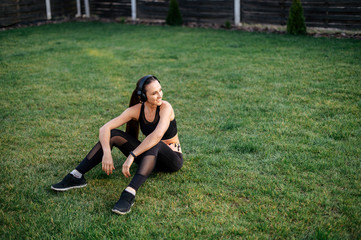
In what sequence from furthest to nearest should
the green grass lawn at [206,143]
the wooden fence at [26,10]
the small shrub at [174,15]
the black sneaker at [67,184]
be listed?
the small shrub at [174,15] < the wooden fence at [26,10] < the black sneaker at [67,184] < the green grass lawn at [206,143]

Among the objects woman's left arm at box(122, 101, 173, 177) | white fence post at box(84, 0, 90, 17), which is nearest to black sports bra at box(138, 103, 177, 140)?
woman's left arm at box(122, 101, 173, 177)

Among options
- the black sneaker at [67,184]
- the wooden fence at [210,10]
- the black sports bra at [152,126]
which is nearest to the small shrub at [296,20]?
the wooden fence at [210,10]

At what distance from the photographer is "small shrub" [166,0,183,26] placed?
15391mm

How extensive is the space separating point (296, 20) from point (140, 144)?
999 cm

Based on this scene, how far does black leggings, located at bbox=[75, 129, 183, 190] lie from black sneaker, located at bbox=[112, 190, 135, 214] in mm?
98

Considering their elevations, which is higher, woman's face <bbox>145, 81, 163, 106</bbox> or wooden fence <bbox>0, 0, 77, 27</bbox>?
wooden fence <bbox>0, 0, 77, 27</bbox>

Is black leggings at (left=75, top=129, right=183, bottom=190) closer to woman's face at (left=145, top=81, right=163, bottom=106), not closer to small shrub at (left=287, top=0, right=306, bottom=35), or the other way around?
woman's face at (left=145, top=81, right=163, bottom=106)

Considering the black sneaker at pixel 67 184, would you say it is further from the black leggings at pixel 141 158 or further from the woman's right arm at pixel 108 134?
the woman's right arm at pixel 108 134

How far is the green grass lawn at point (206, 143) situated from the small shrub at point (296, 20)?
6.36 feet

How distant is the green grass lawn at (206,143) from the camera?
3.14m

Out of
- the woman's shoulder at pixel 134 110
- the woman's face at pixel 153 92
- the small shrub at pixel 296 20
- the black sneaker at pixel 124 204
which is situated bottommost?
the black sneaker at pixel 124 204

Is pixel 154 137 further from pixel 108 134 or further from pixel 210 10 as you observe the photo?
pixel 210 10

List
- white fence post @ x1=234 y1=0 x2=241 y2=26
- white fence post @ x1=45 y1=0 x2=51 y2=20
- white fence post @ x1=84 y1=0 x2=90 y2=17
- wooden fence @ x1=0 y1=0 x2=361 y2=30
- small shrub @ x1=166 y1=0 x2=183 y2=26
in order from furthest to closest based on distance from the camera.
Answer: white fence post @ x1=84 y1=0 x2=90 y2=17 → white fence post @ x1=45 y1=0 x2=51 y2=20 → small shrub @ x1=166 y1=0 x2=183 y2=26 → white fence post @ x1=234 y1=0 x2=241 y2=26 → wooden fence @ x1=0 y1=0 x2=361 y2=30

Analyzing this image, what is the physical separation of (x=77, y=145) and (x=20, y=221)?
1.74 metres
